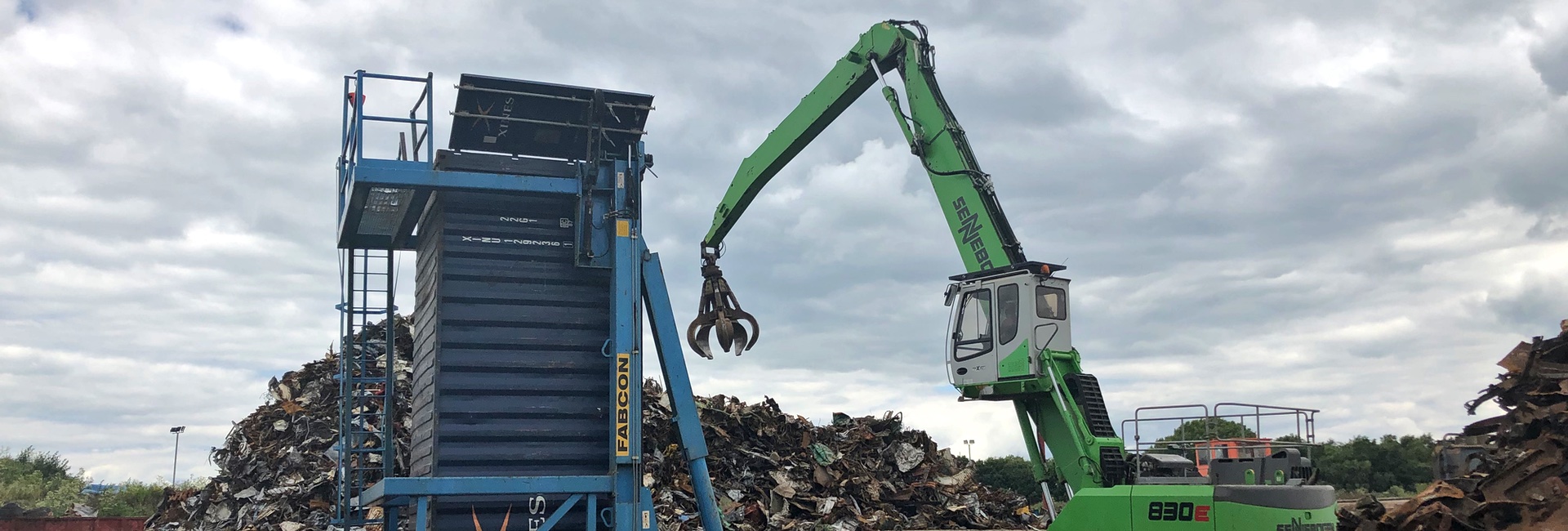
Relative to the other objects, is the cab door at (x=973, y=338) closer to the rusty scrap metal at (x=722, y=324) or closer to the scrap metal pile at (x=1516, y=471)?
the rusty scrap metal at (x=722, y=324)

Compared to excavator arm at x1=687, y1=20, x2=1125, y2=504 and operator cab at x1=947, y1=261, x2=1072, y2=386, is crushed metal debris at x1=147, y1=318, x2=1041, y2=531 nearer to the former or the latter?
excavator arm at x1=687, y1=20, x2=1125, y2=504

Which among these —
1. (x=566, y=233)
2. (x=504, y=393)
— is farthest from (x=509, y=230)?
(x=504, y=393)

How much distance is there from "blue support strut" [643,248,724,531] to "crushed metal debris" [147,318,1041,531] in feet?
21.1

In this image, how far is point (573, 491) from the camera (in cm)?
921

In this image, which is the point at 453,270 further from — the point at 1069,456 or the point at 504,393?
the point at 1069,456

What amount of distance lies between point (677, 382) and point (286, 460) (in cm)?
1020

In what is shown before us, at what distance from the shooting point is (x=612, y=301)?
966cm

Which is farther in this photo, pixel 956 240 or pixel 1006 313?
pixel 956 240

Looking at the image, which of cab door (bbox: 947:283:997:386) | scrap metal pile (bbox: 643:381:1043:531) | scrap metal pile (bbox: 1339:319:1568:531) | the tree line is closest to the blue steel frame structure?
cab door (bbox: 947:283:997:386)

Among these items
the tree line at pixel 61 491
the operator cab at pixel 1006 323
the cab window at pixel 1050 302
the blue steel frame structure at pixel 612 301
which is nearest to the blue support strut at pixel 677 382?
the blue steel frame structure at pixel 612 301

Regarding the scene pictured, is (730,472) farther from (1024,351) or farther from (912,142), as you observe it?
(1024,351)

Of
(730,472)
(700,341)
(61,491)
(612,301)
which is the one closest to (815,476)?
(730,472)

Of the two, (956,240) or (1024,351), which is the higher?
(956,240)

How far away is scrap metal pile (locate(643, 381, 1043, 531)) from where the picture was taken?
17.1 meters
